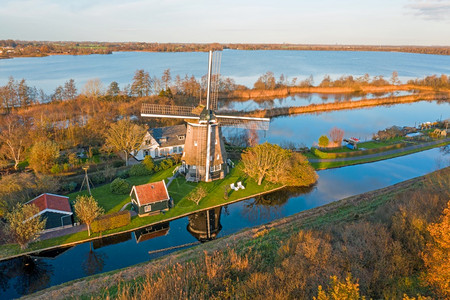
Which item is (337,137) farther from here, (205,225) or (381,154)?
(205,225)

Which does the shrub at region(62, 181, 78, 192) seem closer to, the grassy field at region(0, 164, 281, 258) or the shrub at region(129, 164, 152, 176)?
the grassy field at region(0, 164, 281, 258)

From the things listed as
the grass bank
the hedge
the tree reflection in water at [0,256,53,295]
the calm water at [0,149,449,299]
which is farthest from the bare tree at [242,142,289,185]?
the tree reflection in water at [0,256,53,295]

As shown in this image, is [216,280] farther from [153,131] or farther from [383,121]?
[383,121]

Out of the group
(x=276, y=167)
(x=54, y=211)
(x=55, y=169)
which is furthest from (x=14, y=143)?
(x=276, y=167)

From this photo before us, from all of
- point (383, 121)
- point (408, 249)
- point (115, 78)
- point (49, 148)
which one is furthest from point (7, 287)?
point (115, 78)

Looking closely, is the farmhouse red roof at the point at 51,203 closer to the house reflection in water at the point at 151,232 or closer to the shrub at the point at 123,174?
the house reflection in water at the point at 151,232

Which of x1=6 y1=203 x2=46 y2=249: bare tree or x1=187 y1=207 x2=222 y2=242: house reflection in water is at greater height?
x1=6 y1=203 x2=46 y2=249: bare tree
